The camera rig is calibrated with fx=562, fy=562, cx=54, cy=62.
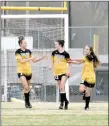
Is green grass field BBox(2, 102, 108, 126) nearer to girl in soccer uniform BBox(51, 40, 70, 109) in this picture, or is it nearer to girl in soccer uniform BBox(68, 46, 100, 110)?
girl in soccer uniform BBox(51, 40, 70, 109)

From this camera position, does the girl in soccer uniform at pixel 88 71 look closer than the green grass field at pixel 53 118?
No

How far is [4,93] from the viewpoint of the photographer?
16531 mm

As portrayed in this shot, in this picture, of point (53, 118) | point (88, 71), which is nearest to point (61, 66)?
point (88, 71)

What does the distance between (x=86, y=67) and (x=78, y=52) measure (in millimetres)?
6143

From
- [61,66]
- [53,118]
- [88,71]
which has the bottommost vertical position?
[53,118]

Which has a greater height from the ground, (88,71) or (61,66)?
(61,66)

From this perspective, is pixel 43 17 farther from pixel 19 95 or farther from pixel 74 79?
pixel 74 79

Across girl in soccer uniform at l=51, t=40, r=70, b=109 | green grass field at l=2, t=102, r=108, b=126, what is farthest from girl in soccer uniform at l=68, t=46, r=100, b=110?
green grass field at l=2, t=102, r=108, b=126

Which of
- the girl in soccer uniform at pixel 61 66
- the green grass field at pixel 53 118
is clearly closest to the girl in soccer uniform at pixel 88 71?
the girl in soccer uniform at pixel 61 66

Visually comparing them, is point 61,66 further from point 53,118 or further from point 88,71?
point 53,118

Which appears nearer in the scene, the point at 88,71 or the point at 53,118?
the point at 53,118

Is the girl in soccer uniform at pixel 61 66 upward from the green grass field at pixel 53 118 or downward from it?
upward

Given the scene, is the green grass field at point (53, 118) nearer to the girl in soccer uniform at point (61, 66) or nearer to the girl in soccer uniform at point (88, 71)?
the girl in soccer uniform at point (61, 66)

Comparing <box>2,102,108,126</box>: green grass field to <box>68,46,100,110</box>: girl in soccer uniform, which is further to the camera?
<box>68,46,100,110</box>: girl in soccer uniform
